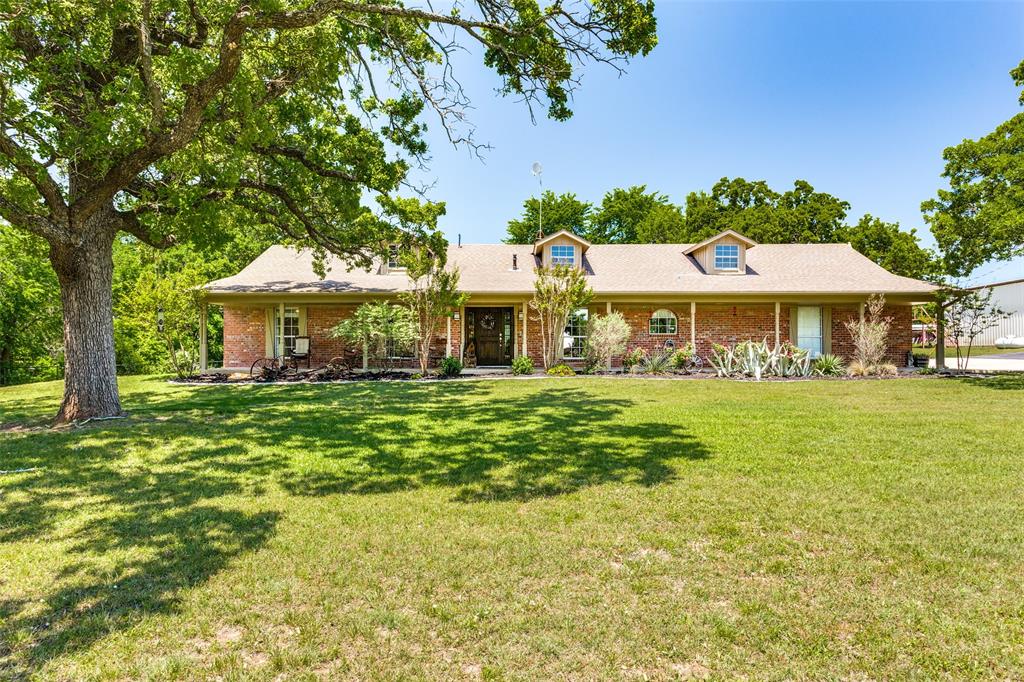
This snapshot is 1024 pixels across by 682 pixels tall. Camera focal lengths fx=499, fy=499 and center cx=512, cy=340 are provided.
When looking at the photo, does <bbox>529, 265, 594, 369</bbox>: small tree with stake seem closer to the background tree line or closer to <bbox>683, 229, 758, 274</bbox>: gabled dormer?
<bbox>683, 229, 758, 274</bbox>: gabled dormer

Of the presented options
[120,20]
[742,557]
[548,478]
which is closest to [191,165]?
[120,20]

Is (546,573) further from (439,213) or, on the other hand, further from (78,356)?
(439,213)

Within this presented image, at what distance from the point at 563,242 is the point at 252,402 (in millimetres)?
11346

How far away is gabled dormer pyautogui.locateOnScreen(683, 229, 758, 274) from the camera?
1728cm

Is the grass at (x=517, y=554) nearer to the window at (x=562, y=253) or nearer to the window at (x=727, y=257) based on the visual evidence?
the window at (x=727, y=257)

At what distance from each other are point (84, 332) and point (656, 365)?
1285 cm

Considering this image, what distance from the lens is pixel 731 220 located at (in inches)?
1244

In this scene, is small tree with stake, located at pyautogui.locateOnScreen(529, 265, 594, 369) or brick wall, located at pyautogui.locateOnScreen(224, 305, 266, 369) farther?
brick wall, located at pyautogui.locateOnScreen(224, 305, 266, 369)

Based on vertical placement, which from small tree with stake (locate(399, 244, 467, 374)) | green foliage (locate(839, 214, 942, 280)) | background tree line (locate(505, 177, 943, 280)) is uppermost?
background tree line (locate(505, 177, 943, 280))

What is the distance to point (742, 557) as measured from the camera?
3.15 meters

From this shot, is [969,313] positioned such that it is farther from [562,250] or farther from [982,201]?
[562,250]

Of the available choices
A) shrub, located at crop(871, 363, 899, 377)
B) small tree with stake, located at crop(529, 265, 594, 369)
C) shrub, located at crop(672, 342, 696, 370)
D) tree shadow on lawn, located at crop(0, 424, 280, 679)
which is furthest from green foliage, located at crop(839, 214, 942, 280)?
tree shadow on lawn, located at crop(0, 424, 280, 679)

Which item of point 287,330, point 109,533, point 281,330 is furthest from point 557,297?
point 109,533

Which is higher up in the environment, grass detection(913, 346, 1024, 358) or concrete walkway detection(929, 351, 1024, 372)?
grass detection(913, 346, 1024, 358)
